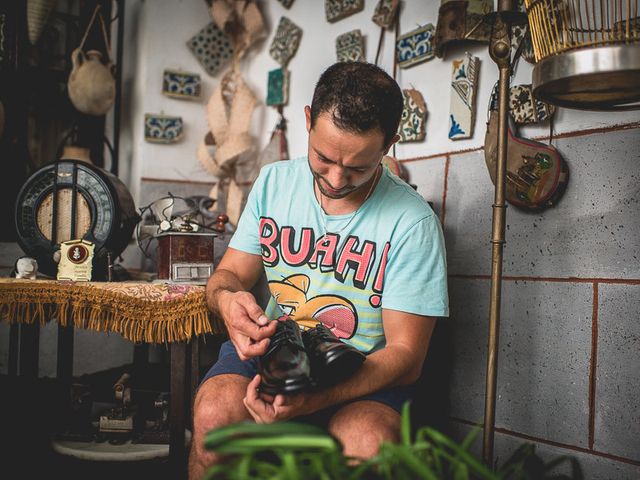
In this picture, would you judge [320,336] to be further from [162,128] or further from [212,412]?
[162,128]

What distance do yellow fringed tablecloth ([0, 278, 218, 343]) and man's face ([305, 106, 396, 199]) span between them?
578 mm

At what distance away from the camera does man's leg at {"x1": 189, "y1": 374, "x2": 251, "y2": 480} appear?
4.06ft

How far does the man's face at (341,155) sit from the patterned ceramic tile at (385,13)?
90cm

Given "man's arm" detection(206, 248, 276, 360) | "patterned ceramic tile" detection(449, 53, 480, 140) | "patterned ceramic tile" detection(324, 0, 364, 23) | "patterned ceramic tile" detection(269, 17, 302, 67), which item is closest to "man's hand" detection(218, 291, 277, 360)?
"man's arm" detection(206, 248, 276, 360)

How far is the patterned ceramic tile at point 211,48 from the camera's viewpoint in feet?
9.30

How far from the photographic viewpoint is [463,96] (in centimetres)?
183

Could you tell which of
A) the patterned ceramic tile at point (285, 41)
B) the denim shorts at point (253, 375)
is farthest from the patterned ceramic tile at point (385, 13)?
the denim shorts at point (253, 375)

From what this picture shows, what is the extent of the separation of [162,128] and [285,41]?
0.71 m

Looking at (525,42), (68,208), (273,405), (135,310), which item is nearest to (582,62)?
(525,42)

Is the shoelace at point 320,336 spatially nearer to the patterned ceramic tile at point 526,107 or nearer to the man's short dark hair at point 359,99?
the man's short dark hair at point 359,99

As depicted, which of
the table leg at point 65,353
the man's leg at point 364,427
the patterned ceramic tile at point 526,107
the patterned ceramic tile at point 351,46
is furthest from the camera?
the patterned ceramic tile at point 351,46

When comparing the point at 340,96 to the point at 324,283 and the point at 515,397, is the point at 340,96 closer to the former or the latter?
the point at 324,283

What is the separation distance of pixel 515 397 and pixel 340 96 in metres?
1.00

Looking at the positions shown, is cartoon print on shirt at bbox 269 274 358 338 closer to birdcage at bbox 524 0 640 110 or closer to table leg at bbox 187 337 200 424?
table leg at bbox 187 337 200 424
